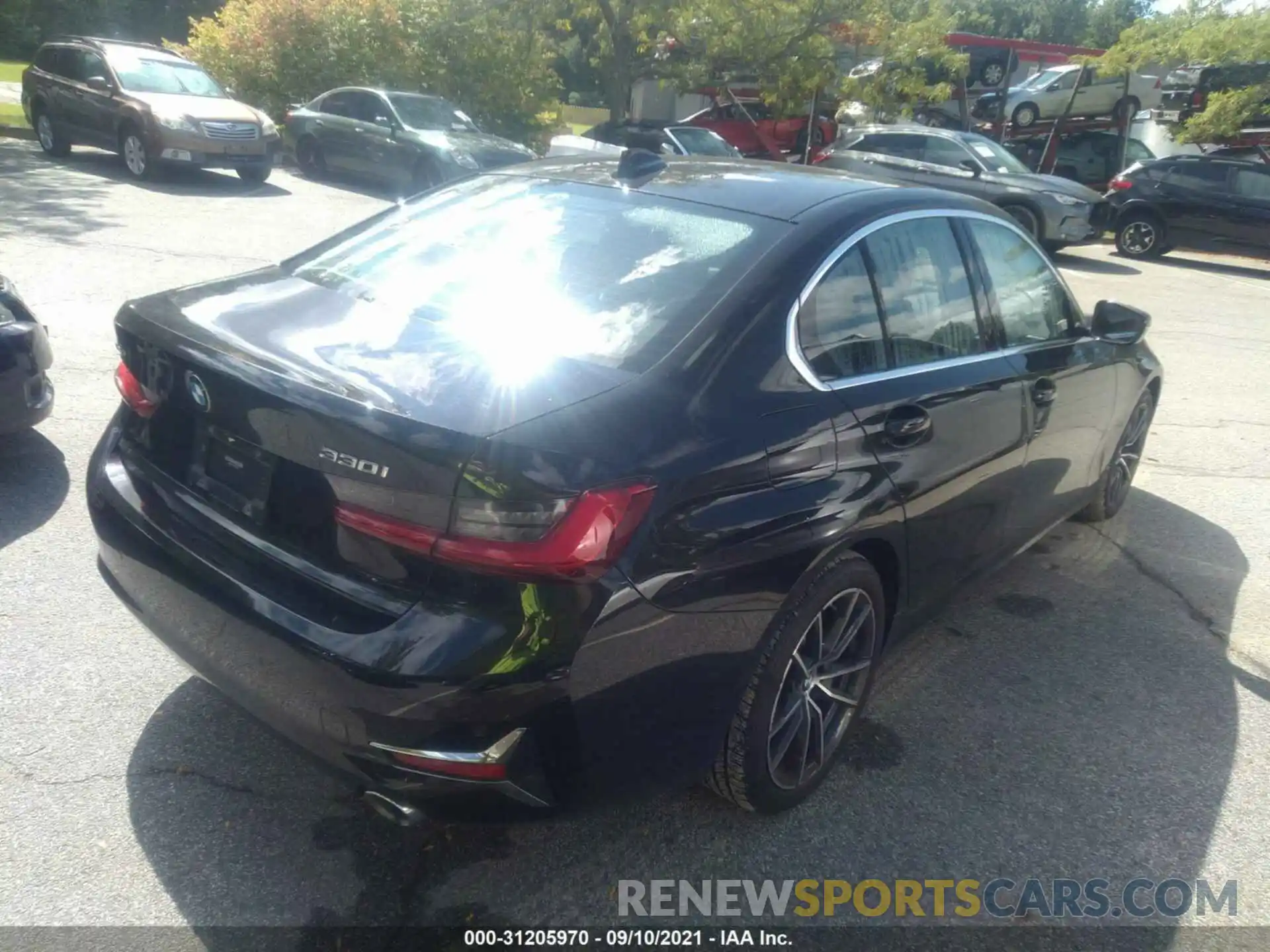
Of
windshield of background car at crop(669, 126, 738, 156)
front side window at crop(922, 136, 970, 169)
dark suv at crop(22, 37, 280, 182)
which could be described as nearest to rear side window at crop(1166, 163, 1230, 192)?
front side window at crop(922, 136, 970, 169)

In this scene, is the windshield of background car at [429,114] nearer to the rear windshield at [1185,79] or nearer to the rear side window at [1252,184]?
the rear side window at [1252,184]

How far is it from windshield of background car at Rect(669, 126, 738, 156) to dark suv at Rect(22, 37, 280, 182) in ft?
21.2

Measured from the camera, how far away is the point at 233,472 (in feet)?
8.57

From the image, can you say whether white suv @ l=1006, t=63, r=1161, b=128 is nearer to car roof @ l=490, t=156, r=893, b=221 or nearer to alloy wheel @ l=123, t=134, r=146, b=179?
alloy wheel @ l=123, t=134, r=146, b=179

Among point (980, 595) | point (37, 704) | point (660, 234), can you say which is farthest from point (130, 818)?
point (980, 595)

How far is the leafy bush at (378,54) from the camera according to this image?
19.6m

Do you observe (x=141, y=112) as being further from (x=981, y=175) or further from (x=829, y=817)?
(x=829, y=817)

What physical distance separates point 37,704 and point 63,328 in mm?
4450

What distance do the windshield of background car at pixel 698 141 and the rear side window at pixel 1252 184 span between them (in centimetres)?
769

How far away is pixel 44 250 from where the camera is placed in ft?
29.8

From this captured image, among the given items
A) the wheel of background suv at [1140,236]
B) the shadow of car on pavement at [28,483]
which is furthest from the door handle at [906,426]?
the wheel of background suv at [1140,236]

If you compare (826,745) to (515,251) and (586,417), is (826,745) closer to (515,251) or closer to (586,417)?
(586,417)

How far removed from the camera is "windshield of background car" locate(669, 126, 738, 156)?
58.5 ft

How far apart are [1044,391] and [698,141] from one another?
1517 centimetres
